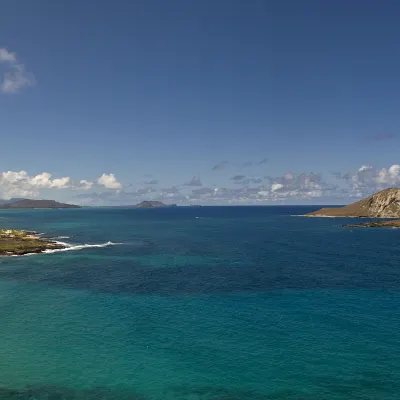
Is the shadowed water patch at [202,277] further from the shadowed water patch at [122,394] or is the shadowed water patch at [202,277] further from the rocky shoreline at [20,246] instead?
the shadowed water patch at [122,394]

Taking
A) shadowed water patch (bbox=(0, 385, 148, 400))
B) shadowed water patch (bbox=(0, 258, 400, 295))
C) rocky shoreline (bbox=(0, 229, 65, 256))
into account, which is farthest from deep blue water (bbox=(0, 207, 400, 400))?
rocky shoreline (bbox=(0, 229, 65, 256))

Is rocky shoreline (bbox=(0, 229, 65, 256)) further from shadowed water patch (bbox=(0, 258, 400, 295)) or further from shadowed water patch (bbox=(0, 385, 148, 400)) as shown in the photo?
shadowed water patch (bbox=(0, 385, 148, 400))

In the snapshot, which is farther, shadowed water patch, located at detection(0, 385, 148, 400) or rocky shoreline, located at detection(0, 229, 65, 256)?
rocky shoreline, located at detection(0, 229, 65, 256)

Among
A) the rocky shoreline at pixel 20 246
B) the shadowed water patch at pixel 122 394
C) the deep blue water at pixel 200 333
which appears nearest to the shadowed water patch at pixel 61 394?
the shadowed water patch at pixel 122 394

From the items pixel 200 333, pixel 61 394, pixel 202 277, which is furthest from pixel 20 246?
pixel 61 394

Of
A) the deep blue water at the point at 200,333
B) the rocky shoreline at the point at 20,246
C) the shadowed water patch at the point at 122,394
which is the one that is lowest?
the shadowed water patch at the point at 122,394

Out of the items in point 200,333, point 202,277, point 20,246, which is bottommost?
point 200,333

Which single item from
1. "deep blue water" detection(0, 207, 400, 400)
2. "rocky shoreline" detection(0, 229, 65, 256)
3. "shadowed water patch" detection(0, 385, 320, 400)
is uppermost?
"rocky shoreline" detection(0, 229, 65, 256)

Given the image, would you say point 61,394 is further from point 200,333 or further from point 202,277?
point 202,277

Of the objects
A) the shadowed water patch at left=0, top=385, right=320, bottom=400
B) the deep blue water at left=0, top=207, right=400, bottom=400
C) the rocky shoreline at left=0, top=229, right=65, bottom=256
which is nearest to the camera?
the shadowed water patch at left=0, top=385, right=320, bottom=400

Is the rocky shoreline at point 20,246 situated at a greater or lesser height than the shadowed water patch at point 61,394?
greater
